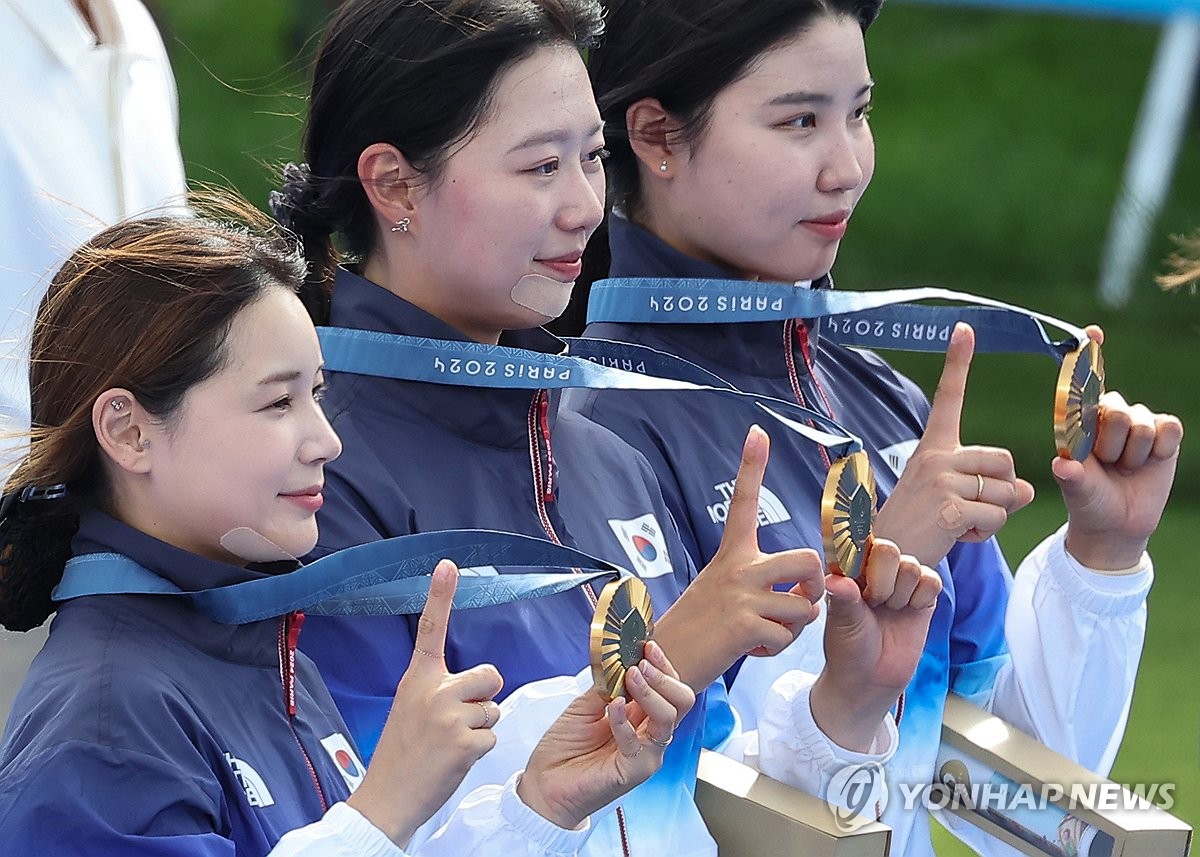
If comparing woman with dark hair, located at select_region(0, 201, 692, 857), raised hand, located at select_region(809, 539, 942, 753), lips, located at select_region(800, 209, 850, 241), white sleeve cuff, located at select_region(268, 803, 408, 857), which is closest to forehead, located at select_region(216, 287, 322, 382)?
woman with dark hair, located at select_region(0, 201, 692, 857)

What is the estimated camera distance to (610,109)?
96.7 inches

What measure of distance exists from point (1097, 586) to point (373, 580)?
1.07 metres

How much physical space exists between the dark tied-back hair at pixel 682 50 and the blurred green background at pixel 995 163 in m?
4.94

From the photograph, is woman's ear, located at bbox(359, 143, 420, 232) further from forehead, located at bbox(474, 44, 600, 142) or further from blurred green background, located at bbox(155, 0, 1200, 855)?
blurred green background, located at bbox(155, 0, 1200, 855)

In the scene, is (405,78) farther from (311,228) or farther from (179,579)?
(179,579)

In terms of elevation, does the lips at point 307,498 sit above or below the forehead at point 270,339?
below

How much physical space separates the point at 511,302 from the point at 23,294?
2.19ft

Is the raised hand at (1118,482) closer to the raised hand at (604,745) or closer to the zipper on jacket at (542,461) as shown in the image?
the zipper on jacket at (542,461)

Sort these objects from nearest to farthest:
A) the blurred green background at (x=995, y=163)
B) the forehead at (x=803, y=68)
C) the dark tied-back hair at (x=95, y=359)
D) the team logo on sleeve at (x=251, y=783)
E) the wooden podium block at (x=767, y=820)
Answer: the team logo on sleeve at (x=251, y=783), the dark tied-back hair at (x=95, y=359), the wooden podium block at (x=767, y=820), the forehead at (x=803, y=68), the blurred green background at (x=995, y=163)

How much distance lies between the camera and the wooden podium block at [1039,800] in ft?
6.56

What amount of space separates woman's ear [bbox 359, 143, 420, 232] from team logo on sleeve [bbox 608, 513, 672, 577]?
418 millimetres

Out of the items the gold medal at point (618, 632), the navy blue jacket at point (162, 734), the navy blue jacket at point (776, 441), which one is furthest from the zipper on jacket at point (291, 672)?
the navy blue jacket at point (776, 441)

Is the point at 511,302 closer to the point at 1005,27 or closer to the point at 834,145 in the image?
the point at 834,145

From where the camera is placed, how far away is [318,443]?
5.81 ft
